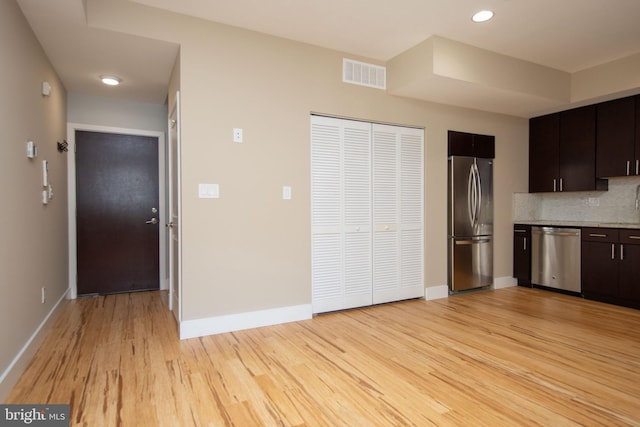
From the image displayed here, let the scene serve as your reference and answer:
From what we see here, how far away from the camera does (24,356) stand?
7.86 ft

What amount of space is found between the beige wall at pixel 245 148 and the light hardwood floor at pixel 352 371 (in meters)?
0.44

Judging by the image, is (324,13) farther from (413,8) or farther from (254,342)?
(254,342)

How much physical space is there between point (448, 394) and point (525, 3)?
295 cm

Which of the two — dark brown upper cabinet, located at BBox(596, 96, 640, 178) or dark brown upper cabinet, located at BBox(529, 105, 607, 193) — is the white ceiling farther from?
dark brown upper cabinet, located at BBox(529, 105, 607, 193)

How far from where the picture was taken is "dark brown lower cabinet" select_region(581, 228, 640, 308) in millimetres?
3832

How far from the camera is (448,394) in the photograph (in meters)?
2.08

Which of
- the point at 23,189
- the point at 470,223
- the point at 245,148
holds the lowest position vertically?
the point at 470,223

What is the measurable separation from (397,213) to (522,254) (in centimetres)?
213

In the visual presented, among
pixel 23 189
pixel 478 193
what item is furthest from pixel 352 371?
pixel 478 193

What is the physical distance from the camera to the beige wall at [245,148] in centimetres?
295

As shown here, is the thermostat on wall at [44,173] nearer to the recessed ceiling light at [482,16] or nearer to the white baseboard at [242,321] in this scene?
the white baseboard at [242,321]

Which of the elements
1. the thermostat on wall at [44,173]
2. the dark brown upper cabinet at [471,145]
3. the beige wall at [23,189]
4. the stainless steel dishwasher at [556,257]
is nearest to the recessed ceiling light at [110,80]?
the beige wall at [23,189]

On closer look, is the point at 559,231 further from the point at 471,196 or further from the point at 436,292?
the point at 436,292

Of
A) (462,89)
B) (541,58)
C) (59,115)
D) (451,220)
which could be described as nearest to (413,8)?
(462,89)
